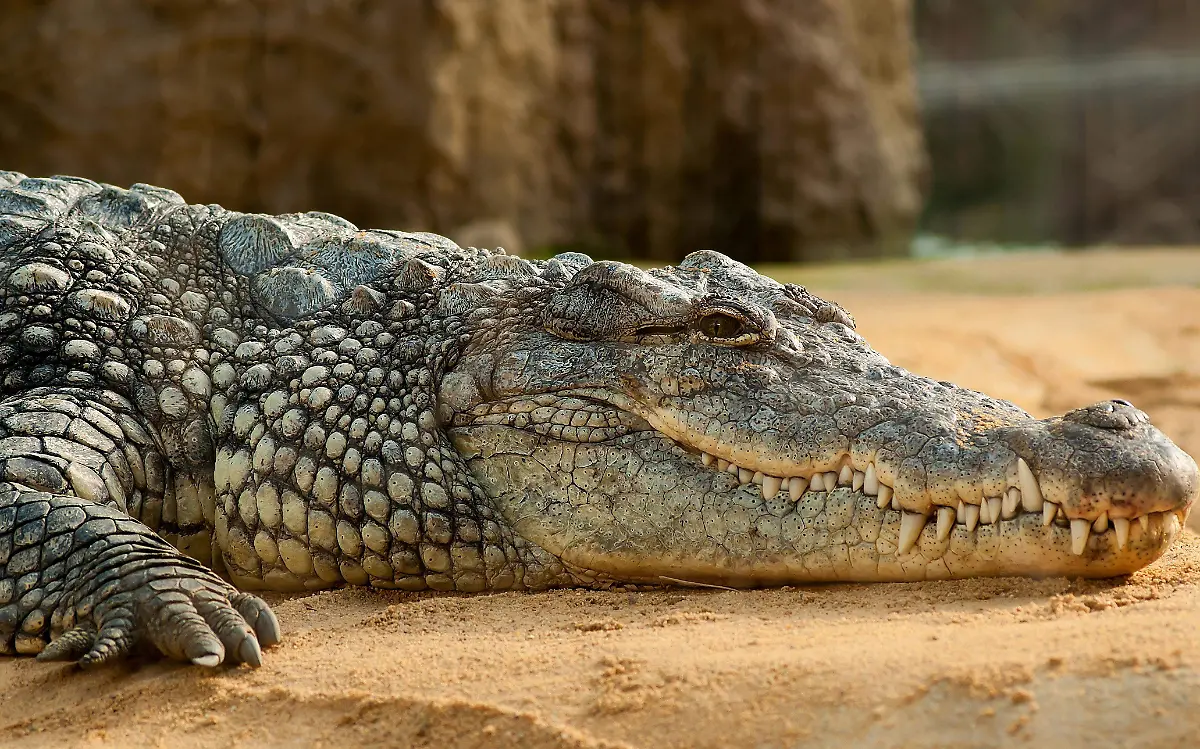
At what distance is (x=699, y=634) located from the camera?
2494mm

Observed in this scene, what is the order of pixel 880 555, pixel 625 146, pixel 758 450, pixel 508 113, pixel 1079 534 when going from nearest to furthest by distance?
pixel 1079 534, pixel 880 555, pixel 758 450, pixel 508 113, pixel 625 146

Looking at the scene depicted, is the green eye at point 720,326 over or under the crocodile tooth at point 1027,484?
over

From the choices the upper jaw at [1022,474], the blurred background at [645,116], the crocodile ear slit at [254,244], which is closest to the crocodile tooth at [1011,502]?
the upper jaw at [1022,474]

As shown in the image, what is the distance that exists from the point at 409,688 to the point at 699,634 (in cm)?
60

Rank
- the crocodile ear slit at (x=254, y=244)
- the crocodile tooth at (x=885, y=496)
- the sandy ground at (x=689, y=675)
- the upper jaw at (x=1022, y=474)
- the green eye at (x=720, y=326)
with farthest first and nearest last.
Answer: the crocodile ear slit at (x=254, y=244) < the green eye at (x=720, y=326) < the crocodile tooth at (x=885, y=496) < the upper jaw at (x=1022, y=474) < the sandy ground at (x=689, y=675)

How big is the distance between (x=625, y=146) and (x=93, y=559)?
1075cm

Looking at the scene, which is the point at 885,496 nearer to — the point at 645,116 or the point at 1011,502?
the point at 1011,502

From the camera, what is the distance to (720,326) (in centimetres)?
307

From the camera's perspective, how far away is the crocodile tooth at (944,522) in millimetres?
2646

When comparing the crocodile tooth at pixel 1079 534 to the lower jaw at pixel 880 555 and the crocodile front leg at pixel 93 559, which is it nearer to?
the lower jaw at pixel 880 555

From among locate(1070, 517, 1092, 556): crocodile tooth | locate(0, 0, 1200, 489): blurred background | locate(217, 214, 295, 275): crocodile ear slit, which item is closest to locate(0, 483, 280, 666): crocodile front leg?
locate(217, 214, 295, 275): crocodile ear slit

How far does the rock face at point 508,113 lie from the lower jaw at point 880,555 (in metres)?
8.50

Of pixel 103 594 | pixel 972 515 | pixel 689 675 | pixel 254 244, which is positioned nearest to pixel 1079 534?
pixel 972 515

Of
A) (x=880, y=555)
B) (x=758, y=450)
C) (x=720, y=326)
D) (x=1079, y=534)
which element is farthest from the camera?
(x=720, y=326)
